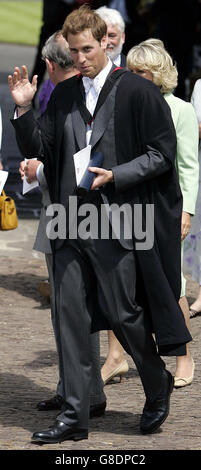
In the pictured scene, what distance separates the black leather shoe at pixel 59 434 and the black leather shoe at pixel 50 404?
0.54 metres

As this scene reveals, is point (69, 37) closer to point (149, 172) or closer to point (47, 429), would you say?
point (149, 172)

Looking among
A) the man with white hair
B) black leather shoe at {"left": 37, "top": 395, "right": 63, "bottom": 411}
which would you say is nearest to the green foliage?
the man with white hair

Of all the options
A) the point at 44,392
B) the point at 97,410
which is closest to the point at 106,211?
the point at 97,410

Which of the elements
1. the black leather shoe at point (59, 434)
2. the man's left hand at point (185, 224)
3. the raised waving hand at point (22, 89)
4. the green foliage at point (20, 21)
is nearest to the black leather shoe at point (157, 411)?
the black leather shoe at point (59, 434)

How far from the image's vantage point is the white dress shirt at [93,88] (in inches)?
217

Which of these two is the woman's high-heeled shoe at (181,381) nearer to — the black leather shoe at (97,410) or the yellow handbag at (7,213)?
the black leather shoe at (97,410)

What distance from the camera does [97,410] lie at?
6047 millimetres

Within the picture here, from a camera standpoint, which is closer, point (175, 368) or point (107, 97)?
point (107, 97)

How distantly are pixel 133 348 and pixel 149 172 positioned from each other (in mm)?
782

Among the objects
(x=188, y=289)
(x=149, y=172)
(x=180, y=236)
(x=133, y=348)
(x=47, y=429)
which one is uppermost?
(x=149, y=172)

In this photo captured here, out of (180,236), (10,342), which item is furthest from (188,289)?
(180,236)

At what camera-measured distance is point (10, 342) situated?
25.0 feet

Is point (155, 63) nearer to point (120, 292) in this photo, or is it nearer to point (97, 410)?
point (120, 292)

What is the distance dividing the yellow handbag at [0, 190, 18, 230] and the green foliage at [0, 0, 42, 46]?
59.4 feet
